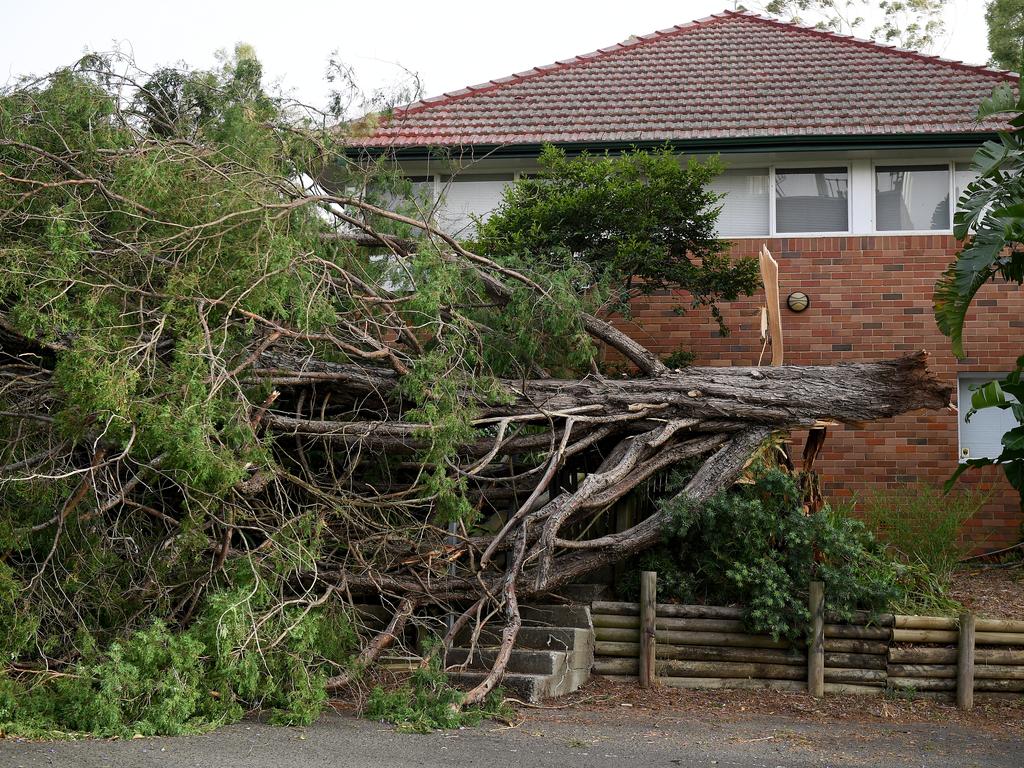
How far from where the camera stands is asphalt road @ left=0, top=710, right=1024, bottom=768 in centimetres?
578

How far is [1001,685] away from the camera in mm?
9008

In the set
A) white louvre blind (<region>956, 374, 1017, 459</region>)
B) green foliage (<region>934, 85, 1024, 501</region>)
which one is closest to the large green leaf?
green foliage (<region>934, 85, 1024, 501</region>)

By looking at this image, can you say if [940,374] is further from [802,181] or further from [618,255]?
[618,255]

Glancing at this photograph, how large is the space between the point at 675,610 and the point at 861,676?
5.53ft

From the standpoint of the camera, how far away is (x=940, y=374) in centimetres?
1277

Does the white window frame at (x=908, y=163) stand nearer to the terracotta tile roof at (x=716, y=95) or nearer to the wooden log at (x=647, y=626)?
the terracotta tile roof at (x=716, y=95)

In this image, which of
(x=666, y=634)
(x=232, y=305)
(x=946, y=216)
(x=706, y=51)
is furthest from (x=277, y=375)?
(x=706, y=51)

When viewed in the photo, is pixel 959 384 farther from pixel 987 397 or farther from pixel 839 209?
pixel 987 397

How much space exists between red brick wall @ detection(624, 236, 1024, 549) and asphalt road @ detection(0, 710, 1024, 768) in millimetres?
5044

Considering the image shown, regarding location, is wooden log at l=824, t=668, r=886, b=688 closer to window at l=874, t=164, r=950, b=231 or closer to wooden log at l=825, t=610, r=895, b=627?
wooden log at l=825, t=610, r=895, b=627

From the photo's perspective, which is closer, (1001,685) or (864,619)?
(1001,685)

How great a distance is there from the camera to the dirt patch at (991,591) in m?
9.70

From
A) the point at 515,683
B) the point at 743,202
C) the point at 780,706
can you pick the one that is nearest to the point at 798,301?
the point at 743,202

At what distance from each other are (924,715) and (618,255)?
5.53m
